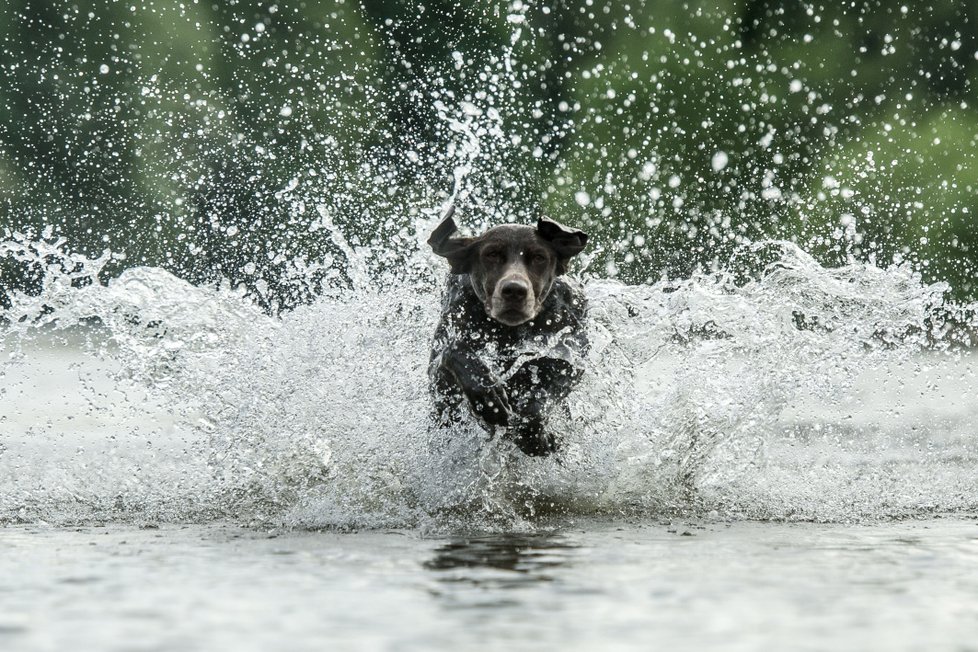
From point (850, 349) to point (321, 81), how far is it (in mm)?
25717

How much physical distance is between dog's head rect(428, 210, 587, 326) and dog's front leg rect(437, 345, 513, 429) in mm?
290

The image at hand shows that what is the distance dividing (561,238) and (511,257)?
0.27 metres

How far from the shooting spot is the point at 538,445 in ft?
19.9

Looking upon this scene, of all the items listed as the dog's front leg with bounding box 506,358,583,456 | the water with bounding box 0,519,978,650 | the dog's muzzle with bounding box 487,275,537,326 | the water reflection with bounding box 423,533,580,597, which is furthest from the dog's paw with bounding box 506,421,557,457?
the water reflection with bounding box 423,533,580,597

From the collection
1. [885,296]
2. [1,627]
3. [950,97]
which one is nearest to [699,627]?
[1,627]

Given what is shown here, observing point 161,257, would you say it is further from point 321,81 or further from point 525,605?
point 525,605

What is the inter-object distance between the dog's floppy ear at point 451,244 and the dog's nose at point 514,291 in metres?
0.54

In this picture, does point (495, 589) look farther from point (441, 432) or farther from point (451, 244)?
point (451, 244)

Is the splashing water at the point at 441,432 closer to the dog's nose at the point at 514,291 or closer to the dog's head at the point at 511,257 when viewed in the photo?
the dog's head at the point at 511,257

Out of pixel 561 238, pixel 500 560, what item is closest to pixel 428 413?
pixel 561 238

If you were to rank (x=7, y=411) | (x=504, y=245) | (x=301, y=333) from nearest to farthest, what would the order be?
1. (x=504, y=245)
2. (x=301, y=333)
3. (x=7, y=411)

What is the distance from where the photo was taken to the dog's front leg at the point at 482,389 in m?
5.88

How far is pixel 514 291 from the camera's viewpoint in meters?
6.12

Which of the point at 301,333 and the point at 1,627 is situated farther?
the point at 301,333
